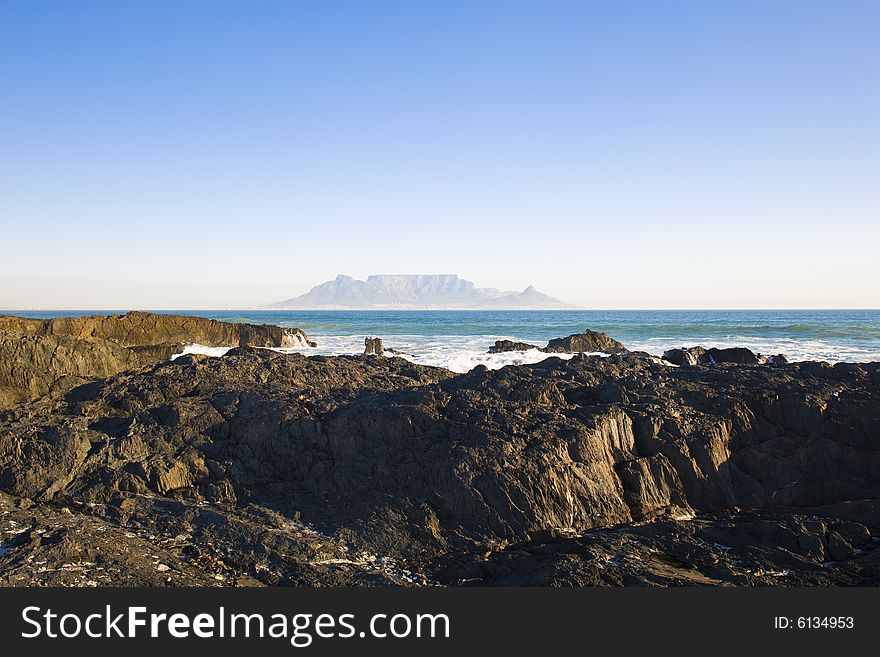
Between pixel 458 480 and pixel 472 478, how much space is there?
16 centimetres

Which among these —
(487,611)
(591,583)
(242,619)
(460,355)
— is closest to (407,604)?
(487,611)

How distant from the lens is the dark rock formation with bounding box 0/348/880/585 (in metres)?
6.40

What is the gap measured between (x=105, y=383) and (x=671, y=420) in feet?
28.8

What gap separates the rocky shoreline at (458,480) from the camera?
20.8ft

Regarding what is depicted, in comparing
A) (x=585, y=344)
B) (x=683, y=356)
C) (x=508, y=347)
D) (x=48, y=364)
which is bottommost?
(x=508, y=347)

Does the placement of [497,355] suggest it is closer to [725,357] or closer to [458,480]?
[725,357]

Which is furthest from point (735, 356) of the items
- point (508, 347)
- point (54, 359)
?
point (54, 359)

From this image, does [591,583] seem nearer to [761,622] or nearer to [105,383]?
[761,622]

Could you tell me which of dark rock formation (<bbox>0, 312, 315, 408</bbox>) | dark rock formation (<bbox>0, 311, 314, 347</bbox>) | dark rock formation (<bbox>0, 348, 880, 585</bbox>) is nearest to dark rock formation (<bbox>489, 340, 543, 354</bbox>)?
dark rock formation (<bbox>0, 311, 314, 347</bbox>)

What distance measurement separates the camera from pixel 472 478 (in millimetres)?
7426

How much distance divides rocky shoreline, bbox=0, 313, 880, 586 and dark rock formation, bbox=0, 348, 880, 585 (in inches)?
1.0

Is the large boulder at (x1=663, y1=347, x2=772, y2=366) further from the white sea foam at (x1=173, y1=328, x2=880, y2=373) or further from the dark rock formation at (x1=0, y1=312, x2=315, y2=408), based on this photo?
the dark rock formation at (x1=0, y1=312, x2=315, y2=408)

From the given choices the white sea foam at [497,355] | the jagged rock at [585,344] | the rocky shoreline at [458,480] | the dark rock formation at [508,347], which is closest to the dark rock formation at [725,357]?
the white sea foam at [497,355]

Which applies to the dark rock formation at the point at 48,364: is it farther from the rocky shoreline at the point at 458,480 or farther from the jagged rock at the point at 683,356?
the jagged rock at the point at 683,356
